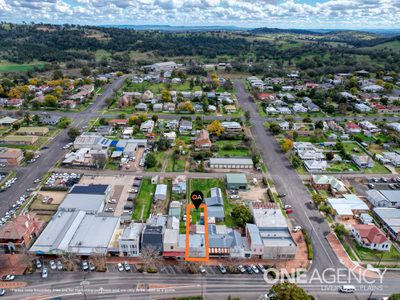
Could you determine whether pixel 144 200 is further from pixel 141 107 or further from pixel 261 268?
pixel 141 107

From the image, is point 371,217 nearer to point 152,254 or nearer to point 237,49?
point 152,254

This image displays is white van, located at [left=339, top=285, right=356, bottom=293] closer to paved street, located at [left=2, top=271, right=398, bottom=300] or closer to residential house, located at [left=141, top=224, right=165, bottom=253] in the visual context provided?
paved street, located at [left=2, top=271, right=398, bottom=300]

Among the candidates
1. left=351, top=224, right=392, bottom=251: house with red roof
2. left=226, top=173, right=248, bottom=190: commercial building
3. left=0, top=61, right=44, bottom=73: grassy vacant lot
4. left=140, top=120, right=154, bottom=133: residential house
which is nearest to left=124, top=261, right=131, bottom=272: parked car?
left=226, top=173, right=248, bottom=190: commercial building

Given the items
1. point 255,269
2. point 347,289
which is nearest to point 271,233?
point 255,269

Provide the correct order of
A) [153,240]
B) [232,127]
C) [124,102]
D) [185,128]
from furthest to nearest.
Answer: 1. [124,102]
2. [232,127]
3. [185,128]
4. [153,240]

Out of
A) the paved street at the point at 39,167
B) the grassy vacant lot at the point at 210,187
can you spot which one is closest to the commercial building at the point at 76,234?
the paved street at the point at 39,167

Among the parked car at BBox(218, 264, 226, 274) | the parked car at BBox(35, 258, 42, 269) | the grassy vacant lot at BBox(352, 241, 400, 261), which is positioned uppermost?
the parked car at BBox(35, 258, 42, 269)
